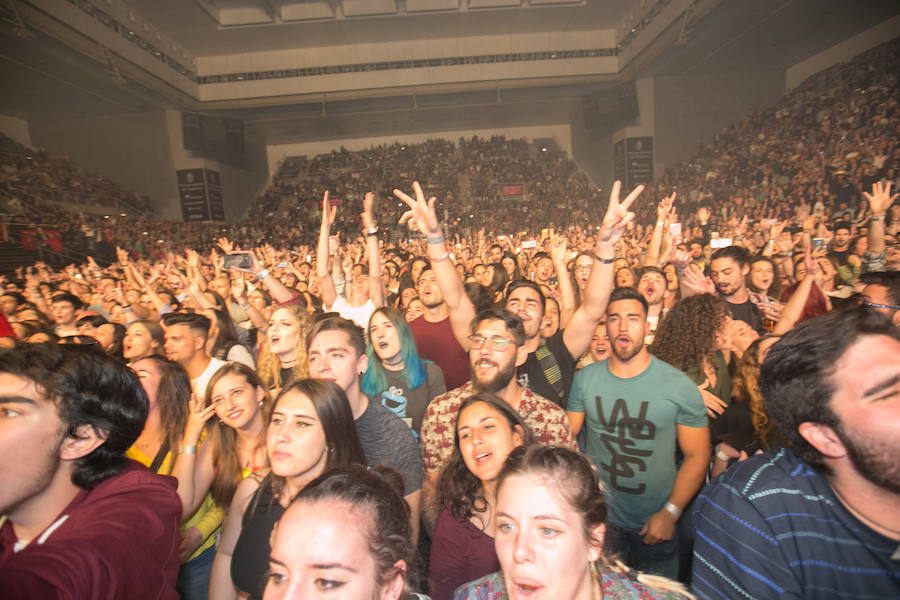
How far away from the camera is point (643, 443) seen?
2.12 metres

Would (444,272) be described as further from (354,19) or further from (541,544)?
(354,19)

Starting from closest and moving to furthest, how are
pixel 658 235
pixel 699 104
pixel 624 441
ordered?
pixel 624 441 → pixel 658 235 → pixel 699 104

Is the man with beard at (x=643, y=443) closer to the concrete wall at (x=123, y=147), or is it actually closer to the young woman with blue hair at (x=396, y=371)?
the young woman with blue hair at (x=396, y=371)

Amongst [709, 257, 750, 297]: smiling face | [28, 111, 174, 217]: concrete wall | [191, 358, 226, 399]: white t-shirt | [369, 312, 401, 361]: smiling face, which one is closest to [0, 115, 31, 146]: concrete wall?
[28, 111, 174, 217]: concrete wall

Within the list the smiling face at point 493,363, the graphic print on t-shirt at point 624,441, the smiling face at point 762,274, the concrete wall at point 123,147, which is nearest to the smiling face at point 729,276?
the smiling face at point 762,274

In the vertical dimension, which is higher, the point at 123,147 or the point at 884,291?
the point at 123,147

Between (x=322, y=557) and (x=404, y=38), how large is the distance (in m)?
18.8

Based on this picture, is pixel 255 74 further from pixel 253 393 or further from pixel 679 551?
pixel 679 551

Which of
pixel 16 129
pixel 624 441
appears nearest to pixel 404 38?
pixel 16 129

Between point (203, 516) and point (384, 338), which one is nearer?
point (203, 516)

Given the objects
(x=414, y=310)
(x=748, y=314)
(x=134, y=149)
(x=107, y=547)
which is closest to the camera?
(x=107, y=547)

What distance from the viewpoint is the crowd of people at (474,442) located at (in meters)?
1.05

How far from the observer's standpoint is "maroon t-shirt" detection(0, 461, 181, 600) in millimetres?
795

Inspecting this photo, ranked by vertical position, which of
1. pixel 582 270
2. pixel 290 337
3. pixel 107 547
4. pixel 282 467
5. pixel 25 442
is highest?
pixel 582 270
